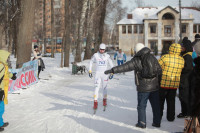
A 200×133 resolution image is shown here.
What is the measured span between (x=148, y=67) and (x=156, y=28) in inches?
2159

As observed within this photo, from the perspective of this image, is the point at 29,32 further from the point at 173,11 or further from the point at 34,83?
the point at 173,11

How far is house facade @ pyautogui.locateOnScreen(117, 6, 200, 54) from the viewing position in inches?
2255

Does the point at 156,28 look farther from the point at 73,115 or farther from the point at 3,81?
the point at 3,81

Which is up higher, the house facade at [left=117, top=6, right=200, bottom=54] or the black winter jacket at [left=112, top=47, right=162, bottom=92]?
the house facade at [left=117, top=6, right=200, bottom=54]

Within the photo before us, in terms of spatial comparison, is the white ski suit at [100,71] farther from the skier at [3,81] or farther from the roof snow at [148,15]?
the roof snow at [148,15]

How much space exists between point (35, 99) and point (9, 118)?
2711mm

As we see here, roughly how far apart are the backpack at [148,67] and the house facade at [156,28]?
52.6 metres

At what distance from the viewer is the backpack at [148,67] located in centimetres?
535

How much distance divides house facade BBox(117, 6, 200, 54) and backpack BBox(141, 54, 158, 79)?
5262cm

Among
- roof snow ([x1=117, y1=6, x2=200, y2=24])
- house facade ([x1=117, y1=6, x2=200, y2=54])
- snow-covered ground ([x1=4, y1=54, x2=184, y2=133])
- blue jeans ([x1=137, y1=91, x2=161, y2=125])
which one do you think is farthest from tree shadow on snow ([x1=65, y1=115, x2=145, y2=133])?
roof snow ([x1=117, y1=6, x2=200, y2=24])

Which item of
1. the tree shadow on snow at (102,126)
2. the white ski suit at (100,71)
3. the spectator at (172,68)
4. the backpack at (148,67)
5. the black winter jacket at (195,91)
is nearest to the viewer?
the black winter jacket at (195,91)

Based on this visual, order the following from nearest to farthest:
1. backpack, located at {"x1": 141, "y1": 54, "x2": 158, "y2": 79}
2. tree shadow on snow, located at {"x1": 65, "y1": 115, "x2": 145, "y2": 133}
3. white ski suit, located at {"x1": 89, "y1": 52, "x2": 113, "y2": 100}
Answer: backpack, located at {"x1": 141, "y1": 54, "x2": 158, "y2": 79}, tree shadow on snow, located at {"x1": 65, "y1": 115, "x2": 145, "y2": 133}, white ski suit, located at {"x1": 89, "y1": 52, "x2": 113, "y2": 100}

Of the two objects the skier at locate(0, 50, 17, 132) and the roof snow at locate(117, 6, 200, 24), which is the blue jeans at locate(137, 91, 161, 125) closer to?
the skier at locate(0, 50, 17, 132)

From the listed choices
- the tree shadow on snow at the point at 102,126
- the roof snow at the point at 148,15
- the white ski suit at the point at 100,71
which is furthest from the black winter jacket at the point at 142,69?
the roof snow at the point at 148,15
